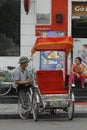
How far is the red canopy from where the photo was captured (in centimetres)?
1505

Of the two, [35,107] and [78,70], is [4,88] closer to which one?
[78,70]

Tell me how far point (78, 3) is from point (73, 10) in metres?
0.32

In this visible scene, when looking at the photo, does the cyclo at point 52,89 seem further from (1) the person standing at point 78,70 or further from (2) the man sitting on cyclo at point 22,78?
(1) the person standing at point 78,70

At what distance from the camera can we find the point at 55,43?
15.2m

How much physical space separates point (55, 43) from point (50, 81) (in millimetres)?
1272

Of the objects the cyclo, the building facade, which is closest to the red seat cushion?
the cyclo

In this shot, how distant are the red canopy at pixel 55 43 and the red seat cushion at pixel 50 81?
3.05 ft

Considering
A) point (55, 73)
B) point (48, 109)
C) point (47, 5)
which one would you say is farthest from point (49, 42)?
point (47, 5)

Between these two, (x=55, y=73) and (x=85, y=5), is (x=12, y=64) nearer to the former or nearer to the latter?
(x=85, y=5)

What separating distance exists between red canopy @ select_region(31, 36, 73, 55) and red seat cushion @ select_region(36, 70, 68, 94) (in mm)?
931

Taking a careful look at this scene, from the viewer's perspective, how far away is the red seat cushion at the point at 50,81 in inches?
567

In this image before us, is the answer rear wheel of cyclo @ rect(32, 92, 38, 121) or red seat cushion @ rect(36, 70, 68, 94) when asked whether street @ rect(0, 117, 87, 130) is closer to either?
rear wheel of cyclo @ rect(32, 92, 38, 121)

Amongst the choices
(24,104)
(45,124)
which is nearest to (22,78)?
(24,104)

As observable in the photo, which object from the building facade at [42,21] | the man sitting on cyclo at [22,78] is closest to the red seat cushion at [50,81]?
the man sitting on cyclo at [22,78]
